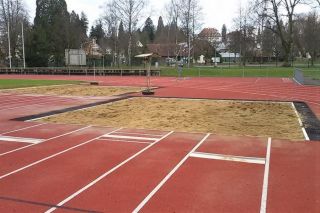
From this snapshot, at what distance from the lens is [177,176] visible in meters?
6.55

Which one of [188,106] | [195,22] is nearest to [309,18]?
[195,22]

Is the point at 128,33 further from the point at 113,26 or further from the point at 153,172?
the point at 153,172

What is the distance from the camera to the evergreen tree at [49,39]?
2520 inches

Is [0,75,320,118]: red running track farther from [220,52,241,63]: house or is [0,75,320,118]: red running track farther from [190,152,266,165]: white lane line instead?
[220,52,241,63]: house

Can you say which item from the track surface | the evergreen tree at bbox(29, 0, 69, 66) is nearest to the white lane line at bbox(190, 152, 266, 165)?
the track surface

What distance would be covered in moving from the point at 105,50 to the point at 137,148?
2710 inches

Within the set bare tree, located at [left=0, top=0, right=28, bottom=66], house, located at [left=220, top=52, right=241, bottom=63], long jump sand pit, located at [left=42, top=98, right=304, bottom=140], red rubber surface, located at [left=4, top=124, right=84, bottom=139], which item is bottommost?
red rubber surface, located at [left=4, top=124, right=84, bottom=139]

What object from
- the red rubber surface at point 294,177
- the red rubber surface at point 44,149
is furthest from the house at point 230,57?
the red rubber surface at point 294,177

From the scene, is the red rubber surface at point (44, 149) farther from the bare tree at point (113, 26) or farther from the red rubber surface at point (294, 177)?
the bare tree at point (113, 26)

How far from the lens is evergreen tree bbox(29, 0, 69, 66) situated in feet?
210

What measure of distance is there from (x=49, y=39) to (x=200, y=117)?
192 feet

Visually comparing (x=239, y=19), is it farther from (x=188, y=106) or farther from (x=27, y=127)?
(x=27, y=127)

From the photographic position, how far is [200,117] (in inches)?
501

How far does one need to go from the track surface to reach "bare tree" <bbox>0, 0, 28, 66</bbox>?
60701 millimetres
